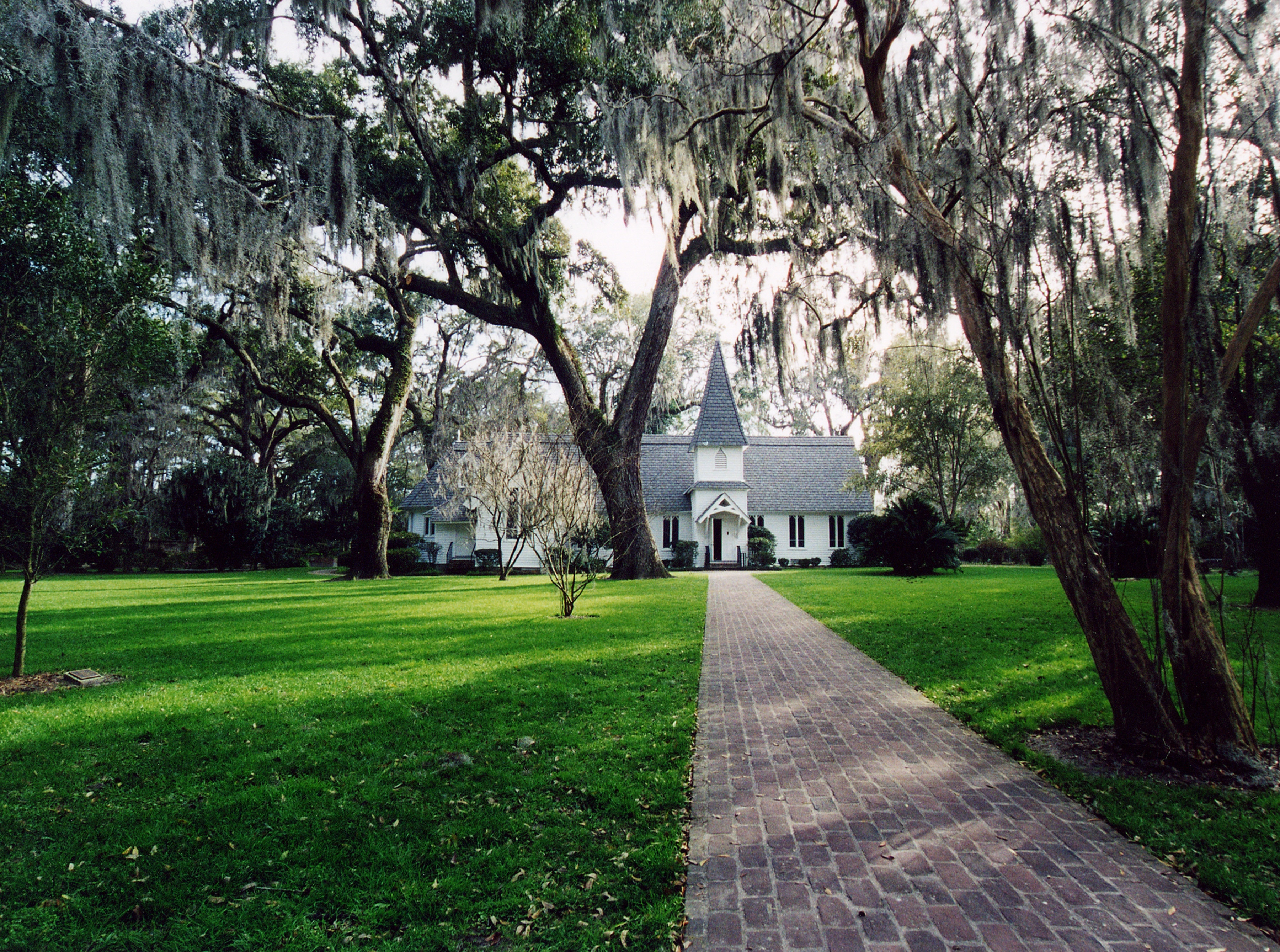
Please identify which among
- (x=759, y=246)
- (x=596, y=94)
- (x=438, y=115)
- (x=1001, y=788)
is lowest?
(x=1001, y=788)

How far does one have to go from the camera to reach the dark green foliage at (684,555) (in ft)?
90.7

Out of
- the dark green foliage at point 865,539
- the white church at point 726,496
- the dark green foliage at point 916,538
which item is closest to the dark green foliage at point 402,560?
the white church at point 726,496

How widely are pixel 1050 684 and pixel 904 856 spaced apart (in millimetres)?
3826

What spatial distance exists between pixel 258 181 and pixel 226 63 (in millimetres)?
2420

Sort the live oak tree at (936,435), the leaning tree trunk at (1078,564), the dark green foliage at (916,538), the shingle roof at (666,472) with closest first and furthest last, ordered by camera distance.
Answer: the leaning tree trunk at (1078,564) → the dark green foliage at (916,538) → the live oak tree at (936,435) → the shingle roof at (666,472)

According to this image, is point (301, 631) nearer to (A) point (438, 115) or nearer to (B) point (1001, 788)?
(B) point (1001, 788)

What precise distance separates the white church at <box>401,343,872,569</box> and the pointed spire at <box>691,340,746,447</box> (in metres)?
0.03

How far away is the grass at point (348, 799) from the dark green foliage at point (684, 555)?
19.7 m

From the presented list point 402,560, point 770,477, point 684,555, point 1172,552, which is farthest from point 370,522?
point 1172,552

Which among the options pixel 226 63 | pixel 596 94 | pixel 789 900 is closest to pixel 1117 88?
pixel 789 900

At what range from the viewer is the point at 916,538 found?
778 inches

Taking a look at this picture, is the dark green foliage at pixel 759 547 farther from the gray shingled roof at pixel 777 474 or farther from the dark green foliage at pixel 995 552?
the dark green foliage at pixel 995 552

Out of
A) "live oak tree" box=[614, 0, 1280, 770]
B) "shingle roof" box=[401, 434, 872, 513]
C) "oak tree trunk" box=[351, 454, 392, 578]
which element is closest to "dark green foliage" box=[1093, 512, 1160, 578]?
"live oak tree" box=[614, 0, 1280, 770]

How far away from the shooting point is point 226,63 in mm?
10930
